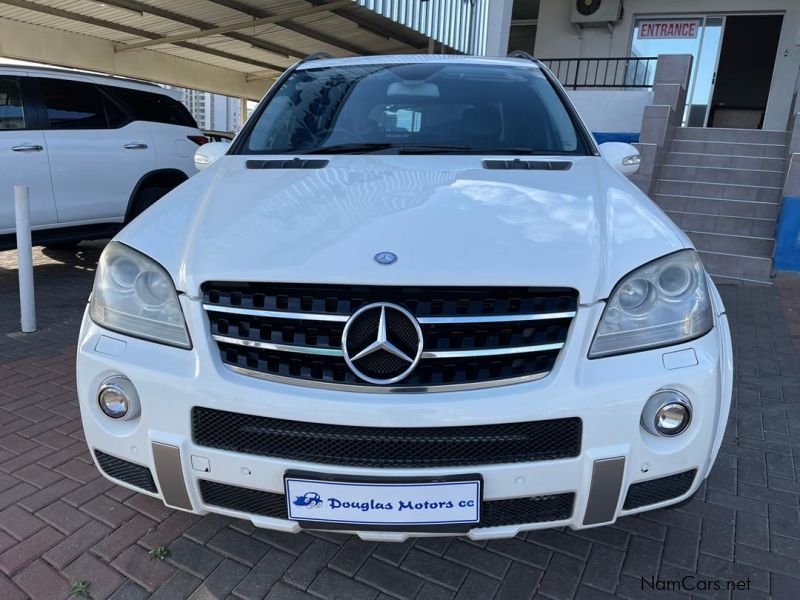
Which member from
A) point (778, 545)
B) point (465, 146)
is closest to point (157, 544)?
point (465, 146)

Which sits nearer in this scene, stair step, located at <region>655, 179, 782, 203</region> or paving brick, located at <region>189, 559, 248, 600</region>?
paving brick, located at <region>189, 559, 248, 600</region>

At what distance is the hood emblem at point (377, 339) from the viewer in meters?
1.55

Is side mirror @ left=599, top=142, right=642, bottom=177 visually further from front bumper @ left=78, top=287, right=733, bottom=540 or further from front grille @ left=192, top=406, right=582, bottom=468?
front grille @ left=192, top=406, right=582, bottom=468

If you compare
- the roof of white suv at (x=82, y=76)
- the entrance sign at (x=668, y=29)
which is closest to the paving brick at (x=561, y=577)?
the roof of white suv at (x=82, y=76)

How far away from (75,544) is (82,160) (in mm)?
4300

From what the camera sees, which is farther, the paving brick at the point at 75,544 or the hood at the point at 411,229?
the paving brick at the point at 75,544

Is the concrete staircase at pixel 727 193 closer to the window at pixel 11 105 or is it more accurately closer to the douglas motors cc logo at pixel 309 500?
the douglas motors cc logo at pixel 309 500

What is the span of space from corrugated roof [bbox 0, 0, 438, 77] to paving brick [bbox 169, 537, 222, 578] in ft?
32.0

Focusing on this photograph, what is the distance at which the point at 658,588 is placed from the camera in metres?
1.90

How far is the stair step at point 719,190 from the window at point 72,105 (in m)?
6.52

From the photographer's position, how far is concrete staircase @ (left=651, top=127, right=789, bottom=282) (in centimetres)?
655

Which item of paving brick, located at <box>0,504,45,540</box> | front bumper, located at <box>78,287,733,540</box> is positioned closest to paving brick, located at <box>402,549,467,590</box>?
front bumper, located at <box>78,287,733,540</box>

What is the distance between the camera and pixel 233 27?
12.3m

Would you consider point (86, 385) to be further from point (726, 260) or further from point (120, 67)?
point (120, 67)
